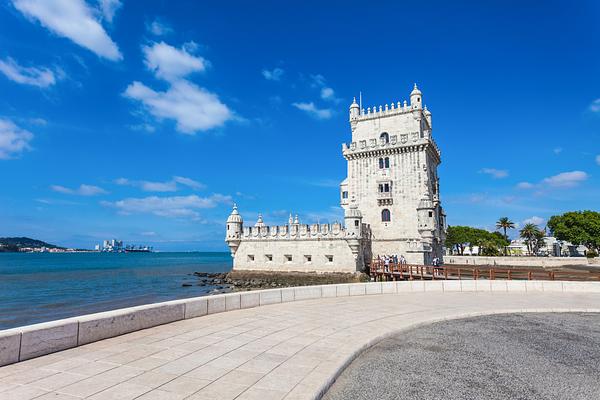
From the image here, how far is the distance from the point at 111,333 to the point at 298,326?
443 cm

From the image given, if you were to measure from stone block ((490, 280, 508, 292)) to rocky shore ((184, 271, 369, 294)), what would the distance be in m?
18.1

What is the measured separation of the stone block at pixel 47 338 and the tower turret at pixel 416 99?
129 ft

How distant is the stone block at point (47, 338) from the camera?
21.1 feet

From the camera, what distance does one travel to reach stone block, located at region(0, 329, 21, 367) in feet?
19.9

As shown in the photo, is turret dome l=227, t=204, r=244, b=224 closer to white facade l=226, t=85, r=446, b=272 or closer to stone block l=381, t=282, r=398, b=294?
white facade l=226, t=85, r=446, b=272

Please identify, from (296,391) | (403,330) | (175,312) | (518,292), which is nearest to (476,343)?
(403,330)

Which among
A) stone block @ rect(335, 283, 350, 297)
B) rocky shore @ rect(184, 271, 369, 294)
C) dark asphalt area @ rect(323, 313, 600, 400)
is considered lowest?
rocky shore @ rect(184, 271, 369, 294)

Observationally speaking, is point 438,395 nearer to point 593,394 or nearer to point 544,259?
point 593,394

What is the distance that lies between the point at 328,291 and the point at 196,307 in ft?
20.9

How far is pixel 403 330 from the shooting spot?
9.82 metres

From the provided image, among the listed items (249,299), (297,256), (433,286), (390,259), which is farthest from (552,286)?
(297,256)

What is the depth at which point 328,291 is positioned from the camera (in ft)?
50.0

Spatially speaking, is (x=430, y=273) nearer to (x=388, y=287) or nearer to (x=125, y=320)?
(x=388, y=287)

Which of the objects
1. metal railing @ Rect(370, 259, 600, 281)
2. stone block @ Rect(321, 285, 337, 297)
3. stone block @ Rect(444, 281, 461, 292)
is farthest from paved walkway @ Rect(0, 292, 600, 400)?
metal railing @ Rect(370, 259, 600, 281)
